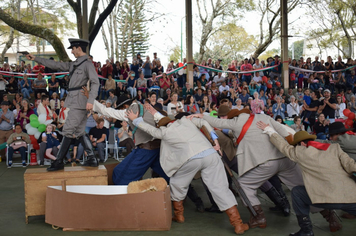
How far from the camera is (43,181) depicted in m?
5.14

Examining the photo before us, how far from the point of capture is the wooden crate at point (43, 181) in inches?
201

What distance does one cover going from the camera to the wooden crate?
16.7 feet

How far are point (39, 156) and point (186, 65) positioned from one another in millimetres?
7934

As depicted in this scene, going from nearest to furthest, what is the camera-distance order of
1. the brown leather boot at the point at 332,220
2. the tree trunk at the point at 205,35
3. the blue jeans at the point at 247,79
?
the brown leather boot at the point at 332,220, the blue jeans at the point at 247,79, the tree trunk at the point at 205,35

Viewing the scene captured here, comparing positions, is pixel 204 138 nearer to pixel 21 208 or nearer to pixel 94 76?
pixel 94 76

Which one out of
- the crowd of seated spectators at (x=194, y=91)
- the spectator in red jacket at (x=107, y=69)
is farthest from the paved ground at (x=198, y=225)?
the spectator in red jacket at (x=107, y=69)

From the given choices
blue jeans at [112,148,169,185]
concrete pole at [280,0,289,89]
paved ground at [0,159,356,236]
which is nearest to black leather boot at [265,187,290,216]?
paved ground at [0,159,356,236]

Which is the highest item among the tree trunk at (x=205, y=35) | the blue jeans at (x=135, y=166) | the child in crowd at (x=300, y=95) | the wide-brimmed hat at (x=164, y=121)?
the tree trunk at (x=205, y=35)

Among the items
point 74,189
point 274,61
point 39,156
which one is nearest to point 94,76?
point 74,189

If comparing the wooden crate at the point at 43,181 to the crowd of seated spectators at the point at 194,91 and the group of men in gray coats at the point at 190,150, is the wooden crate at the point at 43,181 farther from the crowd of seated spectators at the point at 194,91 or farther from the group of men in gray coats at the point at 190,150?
the crowd of seated spectators at the point at 194,91

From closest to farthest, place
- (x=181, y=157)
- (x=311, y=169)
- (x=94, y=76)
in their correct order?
(x=311, y=169) → (x=181, y=157) → (x=94, y=76)

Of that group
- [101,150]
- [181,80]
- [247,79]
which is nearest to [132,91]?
[181,80]

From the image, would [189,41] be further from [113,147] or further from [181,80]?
[113,147]

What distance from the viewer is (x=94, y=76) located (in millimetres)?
5492
